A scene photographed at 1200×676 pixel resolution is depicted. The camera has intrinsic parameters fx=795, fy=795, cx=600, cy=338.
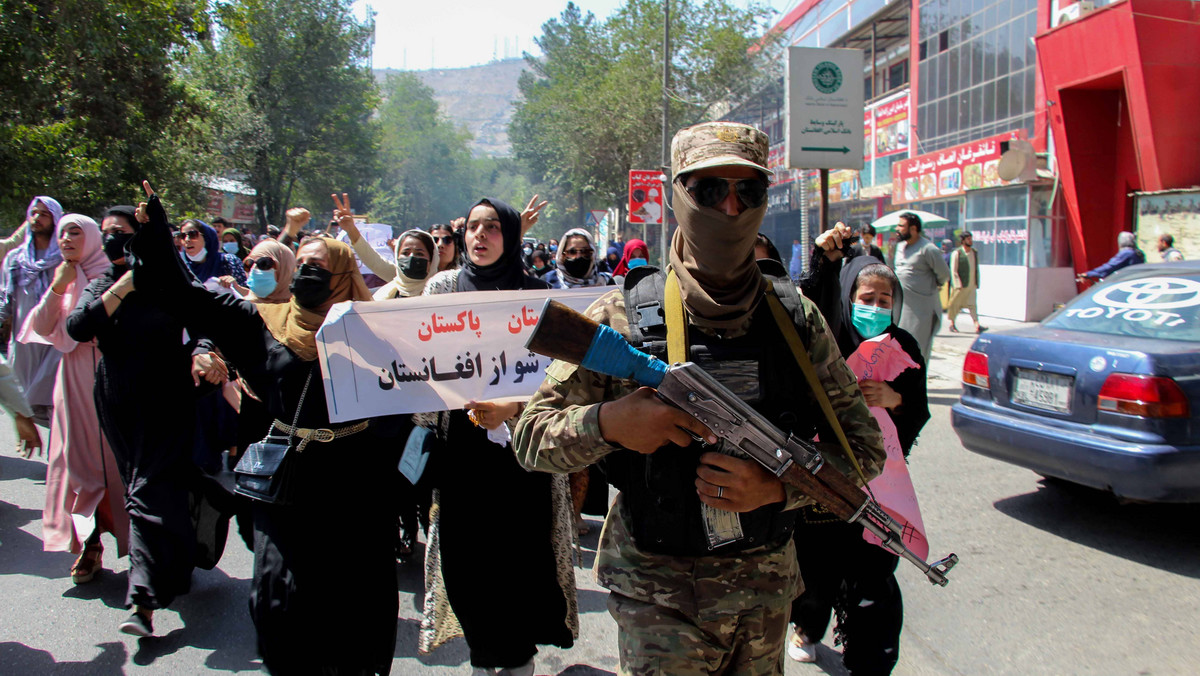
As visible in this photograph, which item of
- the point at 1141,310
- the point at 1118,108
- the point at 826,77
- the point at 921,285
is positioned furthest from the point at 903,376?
the point at 1118,108

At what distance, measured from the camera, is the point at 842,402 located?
1.94 m

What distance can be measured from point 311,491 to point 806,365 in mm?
1816

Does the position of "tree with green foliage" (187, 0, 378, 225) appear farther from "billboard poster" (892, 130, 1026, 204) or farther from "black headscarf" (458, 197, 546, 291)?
"black headscarf" (458, 197, 546, 291)

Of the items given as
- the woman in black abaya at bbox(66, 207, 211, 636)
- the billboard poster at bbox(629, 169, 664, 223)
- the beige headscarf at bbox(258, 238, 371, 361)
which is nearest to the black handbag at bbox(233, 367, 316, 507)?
the beige headscarf at bbox(258, 238, 371, 361)

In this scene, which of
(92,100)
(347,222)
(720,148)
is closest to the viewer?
(720,148)

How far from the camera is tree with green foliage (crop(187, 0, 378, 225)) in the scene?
29.8 metres

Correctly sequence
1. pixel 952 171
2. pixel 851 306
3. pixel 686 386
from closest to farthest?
pixel 686 386
pixel 851 306
pixel 952 171

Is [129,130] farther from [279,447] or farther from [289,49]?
[289,49]

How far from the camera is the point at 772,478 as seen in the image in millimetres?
1760

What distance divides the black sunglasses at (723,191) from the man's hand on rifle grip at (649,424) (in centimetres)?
45

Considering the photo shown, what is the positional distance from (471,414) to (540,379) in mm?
318

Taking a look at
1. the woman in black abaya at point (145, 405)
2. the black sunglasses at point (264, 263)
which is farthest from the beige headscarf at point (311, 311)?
the woman in black abaya at point (145, 405)

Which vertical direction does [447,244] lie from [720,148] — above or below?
below

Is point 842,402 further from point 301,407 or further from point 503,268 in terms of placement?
point 301,407
